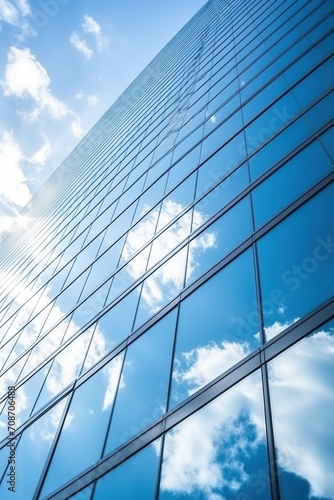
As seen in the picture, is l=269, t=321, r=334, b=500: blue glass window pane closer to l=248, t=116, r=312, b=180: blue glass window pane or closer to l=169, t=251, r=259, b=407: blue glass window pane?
l=169, t=251, r=259, b=407: blue glass window pane

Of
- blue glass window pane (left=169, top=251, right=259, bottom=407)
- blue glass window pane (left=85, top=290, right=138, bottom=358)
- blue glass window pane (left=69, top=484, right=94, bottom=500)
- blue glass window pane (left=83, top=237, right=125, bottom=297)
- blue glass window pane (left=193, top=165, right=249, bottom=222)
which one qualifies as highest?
blue glass window pane (left=83, top=237, right=125, bottom=297)

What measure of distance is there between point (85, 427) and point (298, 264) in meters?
5.61

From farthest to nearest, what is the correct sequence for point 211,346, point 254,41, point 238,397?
point 254,41
point 211,346
point 238,397

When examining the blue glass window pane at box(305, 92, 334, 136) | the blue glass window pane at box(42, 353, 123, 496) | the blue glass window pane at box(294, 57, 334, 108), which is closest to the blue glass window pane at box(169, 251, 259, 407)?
the blue glass window pane at box(42, 353, 123, 496)

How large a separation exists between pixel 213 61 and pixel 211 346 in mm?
20298

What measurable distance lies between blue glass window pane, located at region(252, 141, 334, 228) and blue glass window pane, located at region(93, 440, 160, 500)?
4720 millimetres

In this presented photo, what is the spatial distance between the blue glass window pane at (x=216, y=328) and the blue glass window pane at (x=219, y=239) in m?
0.60

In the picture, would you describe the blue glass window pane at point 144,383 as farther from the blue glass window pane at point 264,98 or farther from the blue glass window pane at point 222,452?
the blue glass window pane at point 264,98

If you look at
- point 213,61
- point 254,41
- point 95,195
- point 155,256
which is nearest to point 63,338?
point 155,256

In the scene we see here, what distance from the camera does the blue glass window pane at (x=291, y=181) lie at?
6699 mm

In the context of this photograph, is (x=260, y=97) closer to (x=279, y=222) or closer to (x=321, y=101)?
A: (x=321, y=101)

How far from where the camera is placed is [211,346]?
6.02m

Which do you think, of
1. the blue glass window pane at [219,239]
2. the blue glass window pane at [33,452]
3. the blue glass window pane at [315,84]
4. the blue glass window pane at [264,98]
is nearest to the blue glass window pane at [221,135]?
the blue glass window pane at [264,98]

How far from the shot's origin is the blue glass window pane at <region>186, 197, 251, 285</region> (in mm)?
7551
